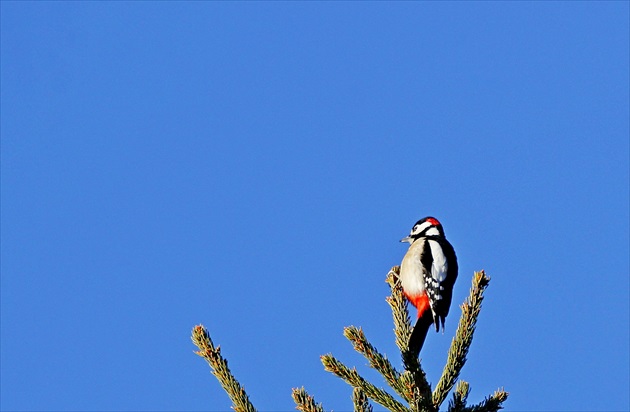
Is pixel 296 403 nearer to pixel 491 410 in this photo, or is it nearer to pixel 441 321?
pixel 491 410

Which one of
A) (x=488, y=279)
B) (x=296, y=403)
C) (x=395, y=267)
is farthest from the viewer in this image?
(x=395, y=267)

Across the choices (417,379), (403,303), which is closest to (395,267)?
(403,303)

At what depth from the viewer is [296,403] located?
2.24 m

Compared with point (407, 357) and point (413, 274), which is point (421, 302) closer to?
point (413, 274)

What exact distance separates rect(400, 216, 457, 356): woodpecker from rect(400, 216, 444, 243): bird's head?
17.0 inches

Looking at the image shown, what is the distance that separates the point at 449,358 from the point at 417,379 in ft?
0.89

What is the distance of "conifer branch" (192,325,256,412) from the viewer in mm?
2326

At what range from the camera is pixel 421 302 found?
4.64 m

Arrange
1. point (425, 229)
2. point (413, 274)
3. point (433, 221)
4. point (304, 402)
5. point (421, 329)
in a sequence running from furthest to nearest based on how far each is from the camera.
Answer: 1. point (433, 221)
2. point (425, 229)
3. point (413, 274)
4. point (421, 329)
5. point (304, 402)

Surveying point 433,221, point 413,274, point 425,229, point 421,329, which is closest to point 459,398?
point 421,329

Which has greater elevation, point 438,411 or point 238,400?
point 238,400

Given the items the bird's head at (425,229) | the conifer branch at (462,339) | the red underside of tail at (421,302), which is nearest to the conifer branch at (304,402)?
the conifer branch at (462,339)

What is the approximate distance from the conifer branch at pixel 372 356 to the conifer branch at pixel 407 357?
0.07 metres

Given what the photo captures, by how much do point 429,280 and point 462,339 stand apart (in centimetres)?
204
